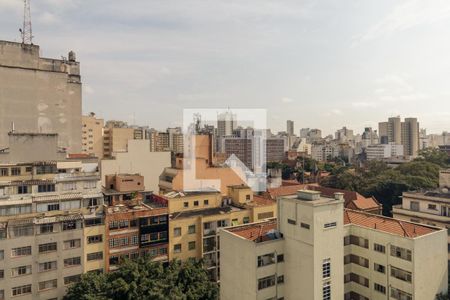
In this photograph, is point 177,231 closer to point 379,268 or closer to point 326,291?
point 326,291

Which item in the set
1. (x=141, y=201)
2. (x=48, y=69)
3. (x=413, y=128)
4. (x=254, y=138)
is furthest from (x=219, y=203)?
(x=413, y=128)

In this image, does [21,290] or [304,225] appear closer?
[304,225]

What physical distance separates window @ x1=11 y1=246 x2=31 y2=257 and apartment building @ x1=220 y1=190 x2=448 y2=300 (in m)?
14.4

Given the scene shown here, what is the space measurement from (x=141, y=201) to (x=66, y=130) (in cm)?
1941

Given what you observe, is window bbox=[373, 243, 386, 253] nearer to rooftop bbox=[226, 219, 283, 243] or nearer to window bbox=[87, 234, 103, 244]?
rooftop bbox=[226, 219, 283, 243]

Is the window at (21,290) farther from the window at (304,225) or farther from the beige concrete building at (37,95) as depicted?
the beige concrete building at (37,95)

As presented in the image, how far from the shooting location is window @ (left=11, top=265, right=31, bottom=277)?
25188 mm

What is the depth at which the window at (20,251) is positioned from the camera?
2540 centimetres

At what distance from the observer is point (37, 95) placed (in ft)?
148

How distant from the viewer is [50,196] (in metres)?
29.5

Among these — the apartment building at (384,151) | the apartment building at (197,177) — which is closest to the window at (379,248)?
the apartment building at (197,177)

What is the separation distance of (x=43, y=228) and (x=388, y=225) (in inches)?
1026

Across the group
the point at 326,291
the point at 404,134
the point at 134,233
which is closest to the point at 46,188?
the point at 134,233

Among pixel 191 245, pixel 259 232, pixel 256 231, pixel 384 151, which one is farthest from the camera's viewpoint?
pixel 384 151
